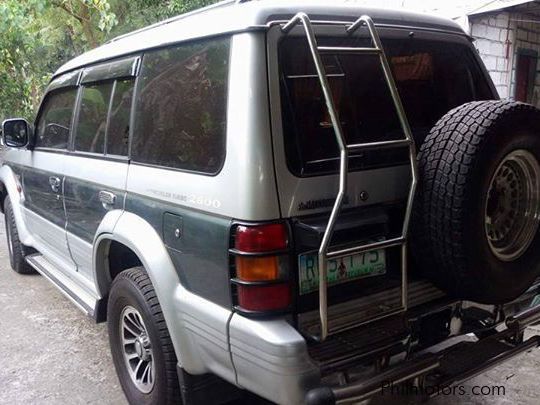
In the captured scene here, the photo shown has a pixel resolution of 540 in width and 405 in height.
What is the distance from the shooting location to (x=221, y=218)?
2109mm

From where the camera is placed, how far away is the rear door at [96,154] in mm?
2898

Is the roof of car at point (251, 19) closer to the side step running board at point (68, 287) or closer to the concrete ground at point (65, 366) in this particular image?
the side step running board at point (68, 287)

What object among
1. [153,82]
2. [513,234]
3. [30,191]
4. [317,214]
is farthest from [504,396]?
[30,191]

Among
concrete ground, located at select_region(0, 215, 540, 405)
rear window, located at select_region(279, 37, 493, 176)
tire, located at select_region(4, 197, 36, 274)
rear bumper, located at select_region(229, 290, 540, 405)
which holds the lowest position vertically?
concrete ground, located at select_region(0, 215, 540, 405)

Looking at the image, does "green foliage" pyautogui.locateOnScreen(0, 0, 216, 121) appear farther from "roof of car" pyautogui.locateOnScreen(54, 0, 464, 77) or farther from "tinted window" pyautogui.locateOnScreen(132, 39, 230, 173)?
"tinted window" pyautogui.locateOnScreen(132, 39, 230, 173)

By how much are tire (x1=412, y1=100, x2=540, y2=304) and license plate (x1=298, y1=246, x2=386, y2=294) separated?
0.55 feet

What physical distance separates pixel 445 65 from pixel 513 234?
968 millimetres

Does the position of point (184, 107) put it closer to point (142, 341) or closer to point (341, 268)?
point (341, 268)

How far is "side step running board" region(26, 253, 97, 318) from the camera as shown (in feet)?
11.0

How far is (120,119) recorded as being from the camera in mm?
2980

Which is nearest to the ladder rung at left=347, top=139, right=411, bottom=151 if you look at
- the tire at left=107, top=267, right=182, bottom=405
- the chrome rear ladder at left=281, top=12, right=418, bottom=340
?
the chrome rear ladder at left=281, top=12, right=418, bottom=340

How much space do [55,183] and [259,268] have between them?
90.1 inches

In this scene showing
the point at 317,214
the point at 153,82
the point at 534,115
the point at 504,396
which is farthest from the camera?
the point at 504,396

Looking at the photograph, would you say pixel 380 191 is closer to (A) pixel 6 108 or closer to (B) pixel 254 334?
(B) pixel 254 334
